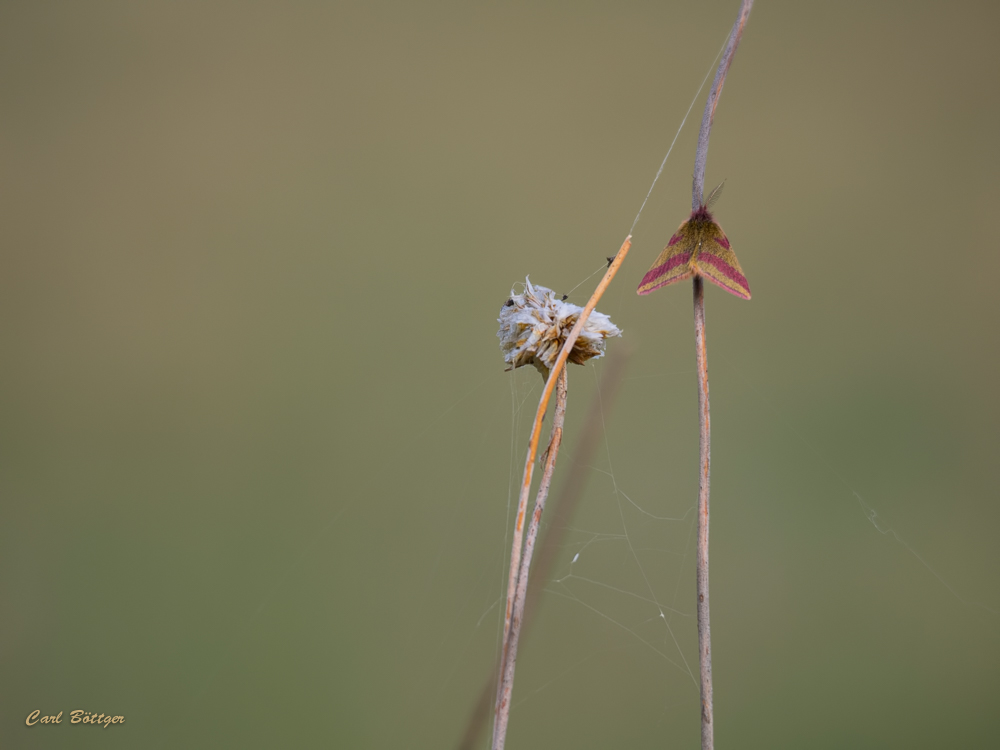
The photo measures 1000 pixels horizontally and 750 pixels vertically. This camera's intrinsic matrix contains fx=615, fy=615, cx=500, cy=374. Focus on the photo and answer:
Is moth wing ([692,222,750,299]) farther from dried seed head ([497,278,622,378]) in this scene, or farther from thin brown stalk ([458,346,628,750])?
thin brown stalk ([458,346,628,750])

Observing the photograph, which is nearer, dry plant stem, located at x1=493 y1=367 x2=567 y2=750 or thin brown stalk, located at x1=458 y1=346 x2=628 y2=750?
dry plant stem, located at x1=493 y1=367 x2=567 y2=750

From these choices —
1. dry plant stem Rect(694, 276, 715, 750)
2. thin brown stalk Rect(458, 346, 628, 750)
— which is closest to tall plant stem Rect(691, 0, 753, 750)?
dry plant stem Rect(694, 276, 715, 750)

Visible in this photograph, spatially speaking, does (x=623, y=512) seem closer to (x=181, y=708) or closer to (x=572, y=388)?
(x=572, y=388)

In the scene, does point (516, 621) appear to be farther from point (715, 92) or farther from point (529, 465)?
point (715, 92)

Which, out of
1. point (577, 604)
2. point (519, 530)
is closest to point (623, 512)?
point (577, 604)

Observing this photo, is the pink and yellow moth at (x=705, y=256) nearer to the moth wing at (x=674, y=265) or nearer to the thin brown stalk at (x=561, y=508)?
the moth wing at (x=674, y=265)

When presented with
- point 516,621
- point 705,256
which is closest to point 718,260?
point 705,256

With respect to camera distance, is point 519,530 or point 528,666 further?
point 528,666
